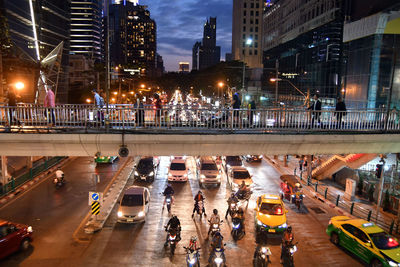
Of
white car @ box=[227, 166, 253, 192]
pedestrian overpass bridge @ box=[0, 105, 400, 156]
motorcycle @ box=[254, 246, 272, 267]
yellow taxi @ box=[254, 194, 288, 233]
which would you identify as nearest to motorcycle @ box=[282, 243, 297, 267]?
motorcycle @ box=[254, 246, 272, 267]

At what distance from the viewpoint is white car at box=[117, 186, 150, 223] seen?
15.2m

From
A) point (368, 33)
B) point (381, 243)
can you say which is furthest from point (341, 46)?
A: point (381, 243)

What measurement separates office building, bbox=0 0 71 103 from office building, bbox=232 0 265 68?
58751 millimetres

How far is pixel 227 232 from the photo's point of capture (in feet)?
48.4

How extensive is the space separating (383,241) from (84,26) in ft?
544

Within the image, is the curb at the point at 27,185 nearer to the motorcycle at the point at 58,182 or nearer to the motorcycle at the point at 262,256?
the motorcycle at the point at 58,182

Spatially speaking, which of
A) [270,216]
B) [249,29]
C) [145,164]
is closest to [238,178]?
[270,216]

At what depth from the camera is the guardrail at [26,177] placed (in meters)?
19.2

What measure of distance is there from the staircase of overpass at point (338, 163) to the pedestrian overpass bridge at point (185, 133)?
5.51 metres

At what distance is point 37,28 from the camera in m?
40.1

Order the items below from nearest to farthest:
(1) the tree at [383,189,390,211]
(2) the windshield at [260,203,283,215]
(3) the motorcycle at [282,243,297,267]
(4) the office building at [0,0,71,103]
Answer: (3) the motorcycle at [282,243,297,267]
(2) the windshield at [260,203,283,215]
(1) the tree at [383,189,390,211]
(4) the office building at [0,0,71,103]

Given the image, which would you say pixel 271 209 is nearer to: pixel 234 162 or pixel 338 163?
pixel 338 163

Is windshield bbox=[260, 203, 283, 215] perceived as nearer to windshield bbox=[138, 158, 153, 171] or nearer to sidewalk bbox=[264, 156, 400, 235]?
sidewalk bbox=[264, 156, 400, 235]

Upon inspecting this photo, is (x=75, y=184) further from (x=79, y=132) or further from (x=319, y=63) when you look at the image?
(x=319, y=63)
